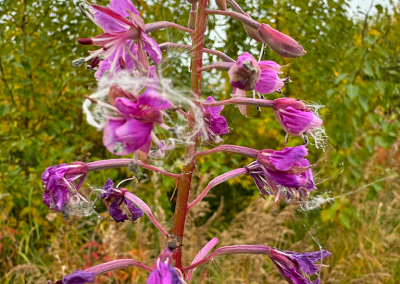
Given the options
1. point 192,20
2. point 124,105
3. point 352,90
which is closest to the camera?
point 124,105

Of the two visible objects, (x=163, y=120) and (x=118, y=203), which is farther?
(x=118, y=203)

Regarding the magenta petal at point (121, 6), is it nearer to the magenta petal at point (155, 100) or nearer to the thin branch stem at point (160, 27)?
the thin branch stem at point (160, 27)

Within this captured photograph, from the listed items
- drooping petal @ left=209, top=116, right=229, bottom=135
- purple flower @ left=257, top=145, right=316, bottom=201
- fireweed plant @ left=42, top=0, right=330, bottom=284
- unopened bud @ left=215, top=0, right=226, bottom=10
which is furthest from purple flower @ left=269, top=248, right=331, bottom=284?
unopened bud @ left=215, top=0, right=226, bottom=10

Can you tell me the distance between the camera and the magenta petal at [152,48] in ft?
3.08

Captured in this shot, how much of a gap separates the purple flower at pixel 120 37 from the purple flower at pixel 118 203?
39 centimetres

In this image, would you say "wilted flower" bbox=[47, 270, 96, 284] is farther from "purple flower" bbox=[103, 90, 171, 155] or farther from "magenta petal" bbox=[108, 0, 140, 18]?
"magenta petal" bbox=[108, 0, 140, 18]

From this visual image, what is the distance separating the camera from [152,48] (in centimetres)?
95

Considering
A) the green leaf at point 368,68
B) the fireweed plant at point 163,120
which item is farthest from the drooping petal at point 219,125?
the green leaf at point 368,68

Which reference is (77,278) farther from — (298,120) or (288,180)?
(298,120)

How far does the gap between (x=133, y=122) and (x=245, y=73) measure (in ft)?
0.97

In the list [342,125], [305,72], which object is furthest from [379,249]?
[305,72]

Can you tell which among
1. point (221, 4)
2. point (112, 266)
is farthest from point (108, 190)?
point (221, 4)

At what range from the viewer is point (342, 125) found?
284 centimetres

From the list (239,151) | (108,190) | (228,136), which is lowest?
(228,136)
